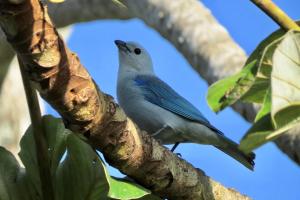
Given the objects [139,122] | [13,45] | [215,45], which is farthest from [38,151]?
[215,45]

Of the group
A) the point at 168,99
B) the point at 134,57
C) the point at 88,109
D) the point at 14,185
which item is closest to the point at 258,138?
the point at 88,109

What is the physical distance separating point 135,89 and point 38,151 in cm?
210

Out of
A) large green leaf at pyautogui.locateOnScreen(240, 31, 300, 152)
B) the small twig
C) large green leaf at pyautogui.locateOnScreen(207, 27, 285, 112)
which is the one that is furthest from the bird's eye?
large green leaf at pyautogui.locateOnScreen(240, 31, 300, 152)

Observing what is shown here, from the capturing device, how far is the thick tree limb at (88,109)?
60.2 inches

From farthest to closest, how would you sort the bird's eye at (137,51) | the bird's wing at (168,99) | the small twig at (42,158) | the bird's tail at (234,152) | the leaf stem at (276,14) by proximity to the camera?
the bird's eye at (137,51) < the bird's wing at (168,99) < the bird's tail at (234,152) < the small twig at (42,158) < the leaf stem at (276,14)

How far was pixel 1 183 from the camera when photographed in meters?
2.06

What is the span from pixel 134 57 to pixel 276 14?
3.38m

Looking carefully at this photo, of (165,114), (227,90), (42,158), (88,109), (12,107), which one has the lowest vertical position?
(12,107)

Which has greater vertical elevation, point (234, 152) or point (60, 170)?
point (60, 170)

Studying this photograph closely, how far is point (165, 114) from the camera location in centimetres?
386

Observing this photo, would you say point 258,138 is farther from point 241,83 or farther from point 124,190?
point 124,190

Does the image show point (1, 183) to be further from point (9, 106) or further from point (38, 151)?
point (9, 106)

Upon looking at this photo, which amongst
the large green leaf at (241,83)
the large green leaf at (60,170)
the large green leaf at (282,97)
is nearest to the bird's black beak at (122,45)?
the large green leaf at (60,170)

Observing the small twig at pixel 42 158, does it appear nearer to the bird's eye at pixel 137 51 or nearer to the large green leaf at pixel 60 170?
the large green leaf at pixel 60 170
